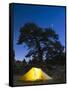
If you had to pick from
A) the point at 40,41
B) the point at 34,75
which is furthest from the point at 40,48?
the point at 34,75

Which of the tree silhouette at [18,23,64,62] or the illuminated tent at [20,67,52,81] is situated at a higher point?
the tree silhouette at [18,23,64,62]

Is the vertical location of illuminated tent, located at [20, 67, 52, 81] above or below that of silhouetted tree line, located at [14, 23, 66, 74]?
below

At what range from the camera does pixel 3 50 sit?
7.17 ft

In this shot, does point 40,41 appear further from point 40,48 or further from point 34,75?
point 34,75

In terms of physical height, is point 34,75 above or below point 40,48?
below

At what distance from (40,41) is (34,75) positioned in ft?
0.81

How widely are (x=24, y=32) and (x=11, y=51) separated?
17 cm

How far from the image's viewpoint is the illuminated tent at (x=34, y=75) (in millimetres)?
2229

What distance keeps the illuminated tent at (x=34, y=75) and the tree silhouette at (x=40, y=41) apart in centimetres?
8

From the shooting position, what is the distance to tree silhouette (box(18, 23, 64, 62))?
7.32 feet

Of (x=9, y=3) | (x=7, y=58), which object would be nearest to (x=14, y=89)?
(x=7, y=58)

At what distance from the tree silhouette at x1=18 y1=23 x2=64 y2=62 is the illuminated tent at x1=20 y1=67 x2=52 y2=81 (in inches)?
3.3

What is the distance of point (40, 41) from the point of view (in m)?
2.26

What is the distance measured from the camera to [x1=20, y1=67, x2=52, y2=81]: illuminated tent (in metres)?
2.23
